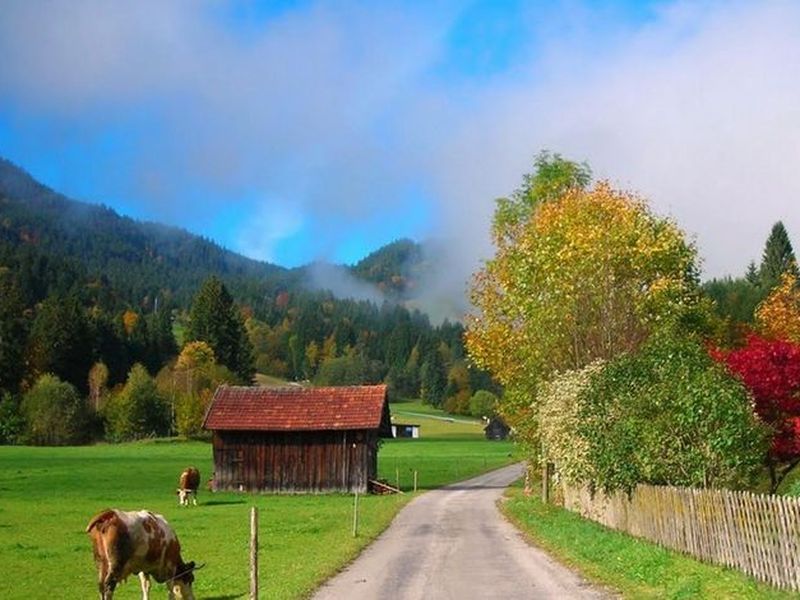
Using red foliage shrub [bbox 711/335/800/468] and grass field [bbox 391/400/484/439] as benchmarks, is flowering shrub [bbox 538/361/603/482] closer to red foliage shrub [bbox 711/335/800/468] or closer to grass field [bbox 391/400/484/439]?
red foliage shrub [bbox 711/335/800/468]

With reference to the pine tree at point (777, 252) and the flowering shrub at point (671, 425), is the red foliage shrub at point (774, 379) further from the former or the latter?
the pine tree at point (777, 252)

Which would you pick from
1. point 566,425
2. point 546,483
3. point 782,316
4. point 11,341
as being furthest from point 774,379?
point 11,341

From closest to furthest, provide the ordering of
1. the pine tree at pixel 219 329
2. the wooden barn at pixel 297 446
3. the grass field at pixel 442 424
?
the wooden barn at pixel 297 446
the pine tree at pixel 219 329
the grass field at pixel 442 424

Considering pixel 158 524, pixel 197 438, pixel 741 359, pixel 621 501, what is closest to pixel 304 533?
pixel 621 501

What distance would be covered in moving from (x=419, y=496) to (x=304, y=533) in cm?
2119

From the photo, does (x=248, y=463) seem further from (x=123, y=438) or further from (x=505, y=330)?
(x=123, y=438)

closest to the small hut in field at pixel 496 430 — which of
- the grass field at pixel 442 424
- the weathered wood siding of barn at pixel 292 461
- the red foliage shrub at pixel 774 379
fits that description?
the grass field at pixel 442 424

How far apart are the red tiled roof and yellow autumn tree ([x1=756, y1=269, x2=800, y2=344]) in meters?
22.8

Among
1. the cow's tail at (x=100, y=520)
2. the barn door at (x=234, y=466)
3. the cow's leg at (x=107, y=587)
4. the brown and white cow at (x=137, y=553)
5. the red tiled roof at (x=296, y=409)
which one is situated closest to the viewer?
the cow's leg at (x=107, y=587)

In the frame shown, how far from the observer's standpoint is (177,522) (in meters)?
38.1

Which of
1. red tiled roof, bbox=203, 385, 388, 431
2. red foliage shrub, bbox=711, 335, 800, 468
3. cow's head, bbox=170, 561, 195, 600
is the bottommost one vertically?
cow's head, bbox=170, 561, 195, 600

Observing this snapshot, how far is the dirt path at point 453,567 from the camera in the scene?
1864 cm

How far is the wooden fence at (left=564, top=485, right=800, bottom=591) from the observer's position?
17.5m

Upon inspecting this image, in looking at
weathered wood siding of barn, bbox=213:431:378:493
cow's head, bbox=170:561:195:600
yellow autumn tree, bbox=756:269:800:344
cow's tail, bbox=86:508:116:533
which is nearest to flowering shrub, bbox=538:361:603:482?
cow's head, bbox=170:561:195:600
